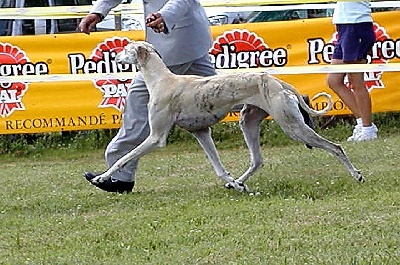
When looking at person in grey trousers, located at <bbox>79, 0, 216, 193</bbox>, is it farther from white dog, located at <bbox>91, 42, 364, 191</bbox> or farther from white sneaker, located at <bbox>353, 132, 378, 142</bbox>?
white sneaker, located at <bbox>353, 132, 378, 142</bbox>

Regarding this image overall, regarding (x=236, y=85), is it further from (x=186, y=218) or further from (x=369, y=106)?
(x=369, y=106)

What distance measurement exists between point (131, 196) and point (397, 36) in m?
4.97

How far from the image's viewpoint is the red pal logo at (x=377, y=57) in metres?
11.1

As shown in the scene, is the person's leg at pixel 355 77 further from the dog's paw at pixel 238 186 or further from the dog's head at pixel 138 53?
the dog's head at pixel 138 53

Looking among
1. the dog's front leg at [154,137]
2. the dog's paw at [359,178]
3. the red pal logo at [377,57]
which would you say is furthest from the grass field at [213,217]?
the red pal logo at [377,57]

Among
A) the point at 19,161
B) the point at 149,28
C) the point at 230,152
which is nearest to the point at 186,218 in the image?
the point at 149,28

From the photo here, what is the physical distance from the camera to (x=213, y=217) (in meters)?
5.99

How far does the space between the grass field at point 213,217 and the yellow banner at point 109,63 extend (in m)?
2.33

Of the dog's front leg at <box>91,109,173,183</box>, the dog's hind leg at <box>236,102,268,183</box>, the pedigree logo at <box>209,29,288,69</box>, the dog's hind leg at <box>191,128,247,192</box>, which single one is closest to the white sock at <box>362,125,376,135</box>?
the pedigree logo at <box>209,29,288,69</box>

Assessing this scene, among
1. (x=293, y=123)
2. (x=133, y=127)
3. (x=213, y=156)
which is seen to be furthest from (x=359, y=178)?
(x=133, y=127)

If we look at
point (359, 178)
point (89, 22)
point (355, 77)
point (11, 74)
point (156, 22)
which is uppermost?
point (156, 22)

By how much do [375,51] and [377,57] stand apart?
0.07 metres

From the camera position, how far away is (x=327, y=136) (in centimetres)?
1102

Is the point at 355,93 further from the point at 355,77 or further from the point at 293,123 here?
the point at 293,123
